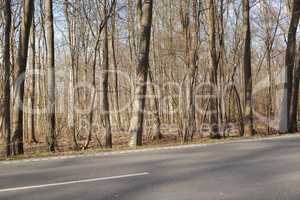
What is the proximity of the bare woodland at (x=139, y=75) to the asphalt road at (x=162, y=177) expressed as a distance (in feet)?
16.5

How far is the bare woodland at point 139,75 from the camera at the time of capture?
51.8 feet

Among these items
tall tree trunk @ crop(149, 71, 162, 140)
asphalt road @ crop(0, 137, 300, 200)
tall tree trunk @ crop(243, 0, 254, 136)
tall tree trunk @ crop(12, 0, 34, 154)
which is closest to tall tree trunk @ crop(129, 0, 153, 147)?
tall tree trunk @ crop(12, 0, 34, 154)

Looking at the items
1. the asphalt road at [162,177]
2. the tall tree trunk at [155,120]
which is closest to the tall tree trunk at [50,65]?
the asphalt road at [162,177]

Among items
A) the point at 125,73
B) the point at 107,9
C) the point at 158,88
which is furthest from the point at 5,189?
the point at 125,73

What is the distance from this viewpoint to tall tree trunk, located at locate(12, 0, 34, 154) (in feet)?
46.8

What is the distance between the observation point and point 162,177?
24.6 feet

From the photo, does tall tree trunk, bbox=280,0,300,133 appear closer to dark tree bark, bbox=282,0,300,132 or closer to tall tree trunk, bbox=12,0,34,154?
dark tree bark, bbox=282,0,300,132

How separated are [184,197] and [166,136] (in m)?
20.3

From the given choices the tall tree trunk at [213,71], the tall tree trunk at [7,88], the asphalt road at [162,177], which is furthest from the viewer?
the tall tree trunk at [213,71]

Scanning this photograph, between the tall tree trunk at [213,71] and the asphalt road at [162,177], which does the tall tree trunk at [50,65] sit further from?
the tall tree trunk at [213,71]

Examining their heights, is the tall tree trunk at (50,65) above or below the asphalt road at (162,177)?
above

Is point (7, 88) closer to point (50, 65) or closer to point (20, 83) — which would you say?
point (20, 83)

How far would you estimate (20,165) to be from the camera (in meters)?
9.84

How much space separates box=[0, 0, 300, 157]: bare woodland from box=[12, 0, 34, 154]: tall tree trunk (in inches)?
1.4
